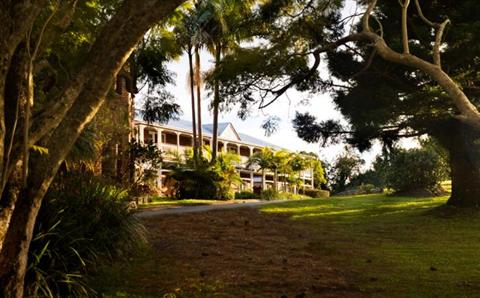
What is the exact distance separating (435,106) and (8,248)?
11.6 m

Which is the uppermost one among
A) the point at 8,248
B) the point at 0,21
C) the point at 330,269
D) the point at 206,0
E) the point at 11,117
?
the point at 206,0

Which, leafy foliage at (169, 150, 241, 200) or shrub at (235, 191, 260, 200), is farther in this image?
shrub at (235, 191, 260, 200)

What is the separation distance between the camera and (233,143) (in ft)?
158

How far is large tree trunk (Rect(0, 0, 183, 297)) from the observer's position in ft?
16.3

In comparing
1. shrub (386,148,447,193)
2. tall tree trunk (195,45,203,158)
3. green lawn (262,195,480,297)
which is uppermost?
tall tree trunk (195,45,203,158)

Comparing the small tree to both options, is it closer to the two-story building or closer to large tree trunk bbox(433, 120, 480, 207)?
the two-story building

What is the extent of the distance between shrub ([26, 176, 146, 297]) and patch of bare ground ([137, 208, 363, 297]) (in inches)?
24.6

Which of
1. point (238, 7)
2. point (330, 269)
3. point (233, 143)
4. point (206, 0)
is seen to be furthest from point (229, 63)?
point (233, 143)

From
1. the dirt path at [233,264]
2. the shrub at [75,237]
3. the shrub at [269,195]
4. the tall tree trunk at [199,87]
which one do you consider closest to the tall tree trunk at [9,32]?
the shrub at [75,237]

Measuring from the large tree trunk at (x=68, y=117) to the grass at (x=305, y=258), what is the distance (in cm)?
166

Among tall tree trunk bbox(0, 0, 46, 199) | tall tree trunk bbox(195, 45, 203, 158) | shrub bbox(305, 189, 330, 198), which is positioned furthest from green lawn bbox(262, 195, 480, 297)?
shrub bbox(305, 189, 330, 198)

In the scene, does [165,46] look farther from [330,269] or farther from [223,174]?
[330,269]

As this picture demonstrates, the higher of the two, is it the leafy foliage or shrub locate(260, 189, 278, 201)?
the leafy foliage

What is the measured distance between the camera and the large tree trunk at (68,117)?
4.96 meters
